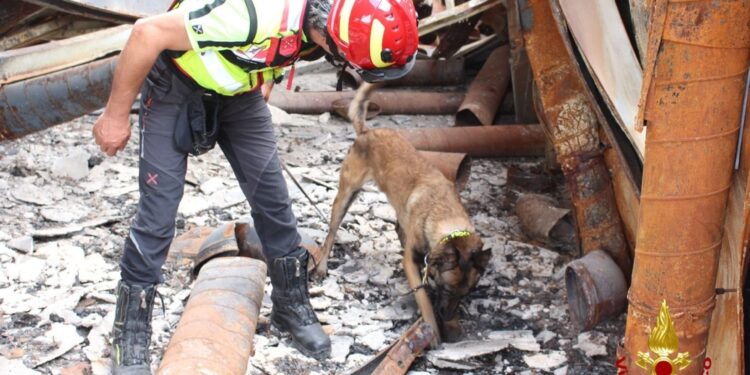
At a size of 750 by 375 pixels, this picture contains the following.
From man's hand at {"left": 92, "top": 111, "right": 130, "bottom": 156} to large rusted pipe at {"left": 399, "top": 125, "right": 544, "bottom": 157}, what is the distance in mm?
4758

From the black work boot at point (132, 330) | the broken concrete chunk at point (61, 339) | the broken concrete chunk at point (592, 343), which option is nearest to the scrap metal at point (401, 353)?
the broken concrete chunk at point (592, 343)

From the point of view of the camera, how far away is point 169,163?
4.85m

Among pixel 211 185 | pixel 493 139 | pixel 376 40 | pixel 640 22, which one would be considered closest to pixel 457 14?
pixel 493 139

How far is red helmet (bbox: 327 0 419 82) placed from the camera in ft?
13.6

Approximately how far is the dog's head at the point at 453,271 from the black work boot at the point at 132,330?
194 cm

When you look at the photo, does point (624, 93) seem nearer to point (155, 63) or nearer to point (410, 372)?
point (410, 372)

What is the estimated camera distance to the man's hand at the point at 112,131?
15.3 feet

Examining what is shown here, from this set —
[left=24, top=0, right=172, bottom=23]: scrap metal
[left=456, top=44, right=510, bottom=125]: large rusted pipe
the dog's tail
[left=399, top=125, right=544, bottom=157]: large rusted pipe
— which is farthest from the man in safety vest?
[left=456, top=44, right=510, bottom=125]: large rusted pipe

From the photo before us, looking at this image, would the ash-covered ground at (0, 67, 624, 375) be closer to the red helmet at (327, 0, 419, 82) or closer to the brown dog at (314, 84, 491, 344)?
the brown dog at (314, 84, 491, 344)

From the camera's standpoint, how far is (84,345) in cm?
553

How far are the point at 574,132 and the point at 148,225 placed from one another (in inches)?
121

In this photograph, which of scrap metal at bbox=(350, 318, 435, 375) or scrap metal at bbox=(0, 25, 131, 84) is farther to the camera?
scrap metal at bbox=(0, 25, 131, 84)

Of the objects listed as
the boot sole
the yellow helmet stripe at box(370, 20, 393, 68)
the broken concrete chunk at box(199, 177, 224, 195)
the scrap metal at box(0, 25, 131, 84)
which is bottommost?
the boot sole

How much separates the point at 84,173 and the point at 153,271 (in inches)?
144
